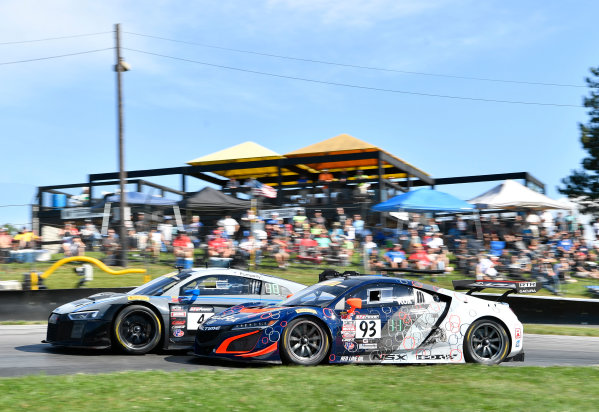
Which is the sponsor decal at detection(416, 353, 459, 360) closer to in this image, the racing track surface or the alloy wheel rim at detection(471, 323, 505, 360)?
the alloy wheel rim at detection(471, 323, 505, 360)

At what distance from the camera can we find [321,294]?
8742mm

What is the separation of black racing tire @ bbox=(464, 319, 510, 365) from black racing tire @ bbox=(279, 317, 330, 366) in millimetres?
2001

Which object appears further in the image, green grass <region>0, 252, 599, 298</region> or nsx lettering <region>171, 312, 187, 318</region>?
green grass <region>0, 252, 599, 298</region>

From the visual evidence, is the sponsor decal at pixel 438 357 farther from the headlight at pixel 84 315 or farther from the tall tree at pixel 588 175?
the tall tree at pixel 588 175

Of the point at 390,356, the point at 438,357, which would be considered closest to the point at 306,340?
the point at 390,356

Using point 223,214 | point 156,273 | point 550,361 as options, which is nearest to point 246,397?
point 550,361

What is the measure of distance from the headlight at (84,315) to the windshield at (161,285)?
0.71 meters

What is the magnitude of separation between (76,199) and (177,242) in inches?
349

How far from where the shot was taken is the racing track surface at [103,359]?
789 centimetres

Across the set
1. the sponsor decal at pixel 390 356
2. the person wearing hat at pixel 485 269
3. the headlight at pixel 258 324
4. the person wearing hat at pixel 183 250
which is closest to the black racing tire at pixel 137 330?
the headlight at pixel 258 324

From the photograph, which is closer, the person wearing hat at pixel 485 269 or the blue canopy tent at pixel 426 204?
the person wearing hat at pixel 485 269

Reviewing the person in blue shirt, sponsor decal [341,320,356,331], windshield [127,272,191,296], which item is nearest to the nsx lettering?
windshield [127,272,191,296]

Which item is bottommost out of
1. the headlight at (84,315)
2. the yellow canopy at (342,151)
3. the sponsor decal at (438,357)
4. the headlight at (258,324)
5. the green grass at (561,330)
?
the green grass at (561,330)

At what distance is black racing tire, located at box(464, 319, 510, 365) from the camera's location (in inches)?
347
